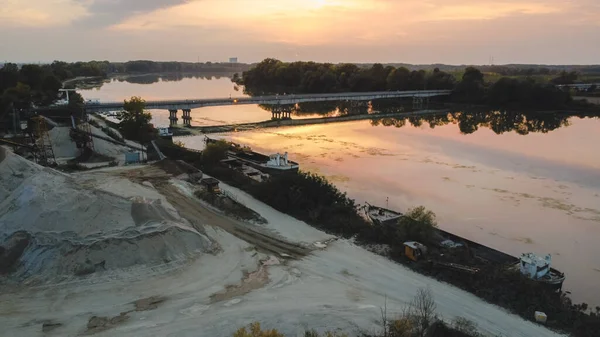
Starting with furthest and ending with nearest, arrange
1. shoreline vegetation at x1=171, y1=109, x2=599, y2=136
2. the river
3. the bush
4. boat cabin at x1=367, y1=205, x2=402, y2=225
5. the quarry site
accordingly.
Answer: shoreline vegetation at x1=171, y1=109, x2=599, y2=136, the bush, boat cabin at x1=367, y1=205, x2=402, y2=225, the river, the quarry site

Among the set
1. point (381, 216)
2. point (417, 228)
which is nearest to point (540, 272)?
point (417, 228)

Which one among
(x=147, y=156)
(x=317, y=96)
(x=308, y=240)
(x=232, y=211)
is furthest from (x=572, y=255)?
(x=317, y=96)

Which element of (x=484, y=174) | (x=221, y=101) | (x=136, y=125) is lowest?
(x=484, y=174)

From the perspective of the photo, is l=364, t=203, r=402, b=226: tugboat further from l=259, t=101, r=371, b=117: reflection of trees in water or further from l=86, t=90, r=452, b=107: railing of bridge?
l=259, t=101, r=371, b=117: reflection of trees in water

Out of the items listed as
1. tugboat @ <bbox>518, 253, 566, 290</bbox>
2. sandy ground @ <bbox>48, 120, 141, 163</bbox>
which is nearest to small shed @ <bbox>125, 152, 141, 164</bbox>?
sandy ground @ <bbox>48, 120, 141, 163</bbox>

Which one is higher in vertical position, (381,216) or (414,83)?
(414,83)

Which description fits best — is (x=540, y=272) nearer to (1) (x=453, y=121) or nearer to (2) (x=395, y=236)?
(2) (x=395, y=236)

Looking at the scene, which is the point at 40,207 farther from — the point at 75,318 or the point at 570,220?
the point at 570,220
